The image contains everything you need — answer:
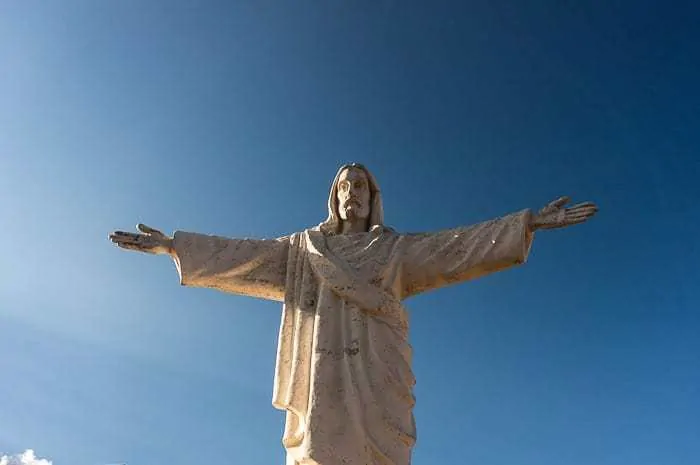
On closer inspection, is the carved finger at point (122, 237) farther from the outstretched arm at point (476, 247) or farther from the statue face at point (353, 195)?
the outstretched arm at point (476, 247)

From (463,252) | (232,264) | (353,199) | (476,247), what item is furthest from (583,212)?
(232,264)

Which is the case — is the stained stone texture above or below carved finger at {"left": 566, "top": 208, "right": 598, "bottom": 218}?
below

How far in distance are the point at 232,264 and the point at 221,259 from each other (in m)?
0.15

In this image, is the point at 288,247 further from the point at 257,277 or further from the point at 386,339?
the point at 386,339

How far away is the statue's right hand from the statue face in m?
2.31

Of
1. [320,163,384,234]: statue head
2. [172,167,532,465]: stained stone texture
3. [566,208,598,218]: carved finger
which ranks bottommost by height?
[172,167,532,465]: stained stone texture

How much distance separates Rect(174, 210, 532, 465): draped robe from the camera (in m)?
8.09

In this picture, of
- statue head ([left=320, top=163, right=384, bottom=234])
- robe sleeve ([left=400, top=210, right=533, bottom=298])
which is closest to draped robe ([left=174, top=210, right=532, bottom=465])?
robe sleeve ([left=400, top=210, right=533, bottom=298])

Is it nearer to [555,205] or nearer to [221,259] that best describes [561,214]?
[555,205]

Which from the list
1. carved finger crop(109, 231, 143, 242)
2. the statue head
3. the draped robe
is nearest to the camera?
the draped robe

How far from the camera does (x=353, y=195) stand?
10.3m

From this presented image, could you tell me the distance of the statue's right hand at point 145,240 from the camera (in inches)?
369

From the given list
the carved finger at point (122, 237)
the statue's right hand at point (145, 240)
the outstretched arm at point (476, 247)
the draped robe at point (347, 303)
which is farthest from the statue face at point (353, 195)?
the carved finger at point (122, 237)

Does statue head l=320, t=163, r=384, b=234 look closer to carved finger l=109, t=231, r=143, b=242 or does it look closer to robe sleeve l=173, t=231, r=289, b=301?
robe sleeve l=173, t=231, r=289, b=301
